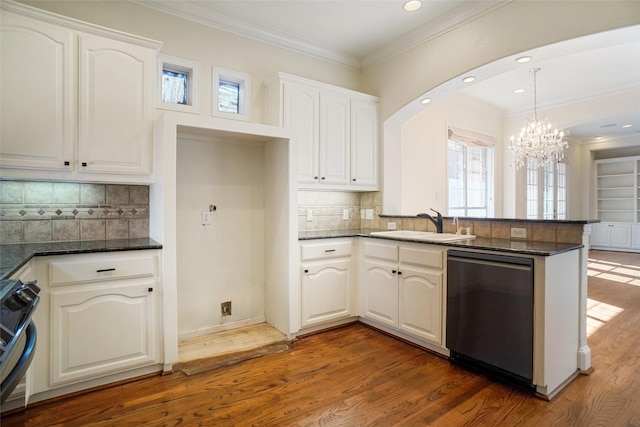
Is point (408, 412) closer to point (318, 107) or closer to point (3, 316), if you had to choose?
point (3, 316)

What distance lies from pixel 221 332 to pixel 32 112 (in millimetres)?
2218

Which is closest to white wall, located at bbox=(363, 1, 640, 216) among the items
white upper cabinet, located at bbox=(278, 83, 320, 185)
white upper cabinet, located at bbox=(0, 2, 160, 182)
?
white upper cabinet, located at bbox=(278, 83, 320, 185)

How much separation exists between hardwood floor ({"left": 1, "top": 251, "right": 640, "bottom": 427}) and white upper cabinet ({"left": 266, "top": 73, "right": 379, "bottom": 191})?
1.69m

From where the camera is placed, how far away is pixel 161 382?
230 centimetres

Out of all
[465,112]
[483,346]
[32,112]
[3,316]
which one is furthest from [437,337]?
[465,112]

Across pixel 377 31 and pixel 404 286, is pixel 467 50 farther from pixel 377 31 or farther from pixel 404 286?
pixel 404 286

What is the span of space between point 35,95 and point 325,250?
2.41 meters

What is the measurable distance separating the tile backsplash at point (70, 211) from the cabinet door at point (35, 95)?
0.40m

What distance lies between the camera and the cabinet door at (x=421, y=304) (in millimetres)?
2658

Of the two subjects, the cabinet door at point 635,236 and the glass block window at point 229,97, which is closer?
the glass block window at point 229,97

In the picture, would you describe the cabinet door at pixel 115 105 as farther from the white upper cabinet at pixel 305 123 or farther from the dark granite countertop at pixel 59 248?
the white upper cabinet at pixel 305 123

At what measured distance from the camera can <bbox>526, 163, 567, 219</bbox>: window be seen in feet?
21.7

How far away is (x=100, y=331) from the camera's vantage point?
85.7 inches

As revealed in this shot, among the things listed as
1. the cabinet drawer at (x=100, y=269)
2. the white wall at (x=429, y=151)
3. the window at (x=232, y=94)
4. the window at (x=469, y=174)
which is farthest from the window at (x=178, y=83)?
the window at (x=469, y=174)
